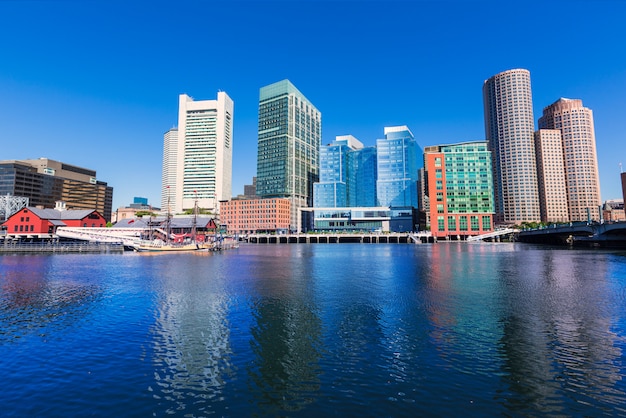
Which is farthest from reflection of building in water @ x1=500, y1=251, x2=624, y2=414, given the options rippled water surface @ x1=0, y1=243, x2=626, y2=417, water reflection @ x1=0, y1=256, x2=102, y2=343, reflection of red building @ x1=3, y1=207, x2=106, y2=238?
reflection of red building @ x1=3, y1=207, x2=106, y2=238

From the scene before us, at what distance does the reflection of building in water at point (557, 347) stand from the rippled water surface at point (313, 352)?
11 centimetres

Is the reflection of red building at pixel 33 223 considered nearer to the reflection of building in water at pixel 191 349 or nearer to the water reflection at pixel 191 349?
the water reflection at pixel 191 349

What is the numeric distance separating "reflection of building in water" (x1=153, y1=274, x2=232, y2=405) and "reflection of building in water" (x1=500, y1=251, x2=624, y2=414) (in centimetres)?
1407

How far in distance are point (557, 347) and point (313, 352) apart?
1510 cm

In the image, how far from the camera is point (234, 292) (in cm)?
3984

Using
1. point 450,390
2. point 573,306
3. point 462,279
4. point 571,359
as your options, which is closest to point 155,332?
point 450,390

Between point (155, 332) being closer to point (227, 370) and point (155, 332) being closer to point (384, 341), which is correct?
point (227, 370)

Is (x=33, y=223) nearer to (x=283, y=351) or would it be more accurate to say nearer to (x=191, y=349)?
(x=191, y=349)

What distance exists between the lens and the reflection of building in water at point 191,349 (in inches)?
647

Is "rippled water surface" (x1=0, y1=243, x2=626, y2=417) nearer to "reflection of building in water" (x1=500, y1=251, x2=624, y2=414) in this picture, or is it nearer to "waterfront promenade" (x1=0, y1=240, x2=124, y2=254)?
"reflection of building in water" (x1=500, y1=251, x2=624, y2=414)

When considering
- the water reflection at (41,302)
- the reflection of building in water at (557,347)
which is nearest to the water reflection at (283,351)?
the reflection of building in water at (557,347)

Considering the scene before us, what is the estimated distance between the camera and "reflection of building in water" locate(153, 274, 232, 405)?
16.4 m

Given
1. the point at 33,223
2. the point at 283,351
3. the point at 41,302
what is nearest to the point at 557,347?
the point at 283,351

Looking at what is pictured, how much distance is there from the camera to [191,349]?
21453mm
